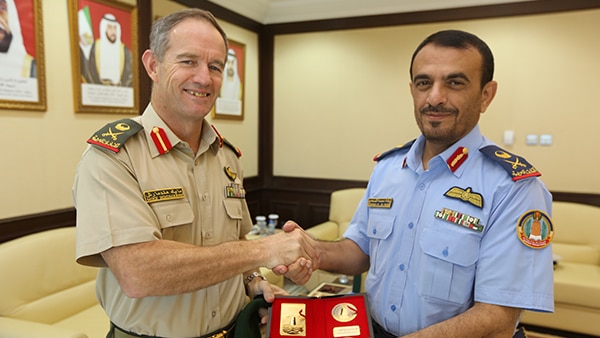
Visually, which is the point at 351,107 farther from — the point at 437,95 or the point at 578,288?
the point at 437,95

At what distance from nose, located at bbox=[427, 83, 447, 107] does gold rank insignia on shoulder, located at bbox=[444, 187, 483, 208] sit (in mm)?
279

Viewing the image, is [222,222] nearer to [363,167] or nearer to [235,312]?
[235,312]

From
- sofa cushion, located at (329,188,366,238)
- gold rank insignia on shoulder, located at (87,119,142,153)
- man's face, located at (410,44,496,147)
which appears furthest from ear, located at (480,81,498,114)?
sofa cushion, located at (329,188,366,238)

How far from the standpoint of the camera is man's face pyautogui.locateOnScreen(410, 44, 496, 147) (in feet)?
4.07

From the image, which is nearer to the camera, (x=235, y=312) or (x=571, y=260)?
(x=235, y=312)

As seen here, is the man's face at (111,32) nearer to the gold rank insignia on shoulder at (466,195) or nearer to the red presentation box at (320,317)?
the red presentation box at (320,317)

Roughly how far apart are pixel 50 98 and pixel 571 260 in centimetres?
435

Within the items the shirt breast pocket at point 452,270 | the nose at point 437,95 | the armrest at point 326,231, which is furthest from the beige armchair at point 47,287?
the nose at point 437,95

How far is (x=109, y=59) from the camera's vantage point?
2881 millimetres

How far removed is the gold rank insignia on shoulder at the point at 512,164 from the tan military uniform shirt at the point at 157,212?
0.84m

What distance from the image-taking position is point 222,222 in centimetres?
128

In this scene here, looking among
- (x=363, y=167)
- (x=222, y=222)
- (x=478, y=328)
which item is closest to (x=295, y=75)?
(x=363, y=167)

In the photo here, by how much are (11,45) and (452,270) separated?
8.66 ft

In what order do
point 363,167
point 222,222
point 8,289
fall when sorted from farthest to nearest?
point 363,167 → point 8,289 → point 222,222
